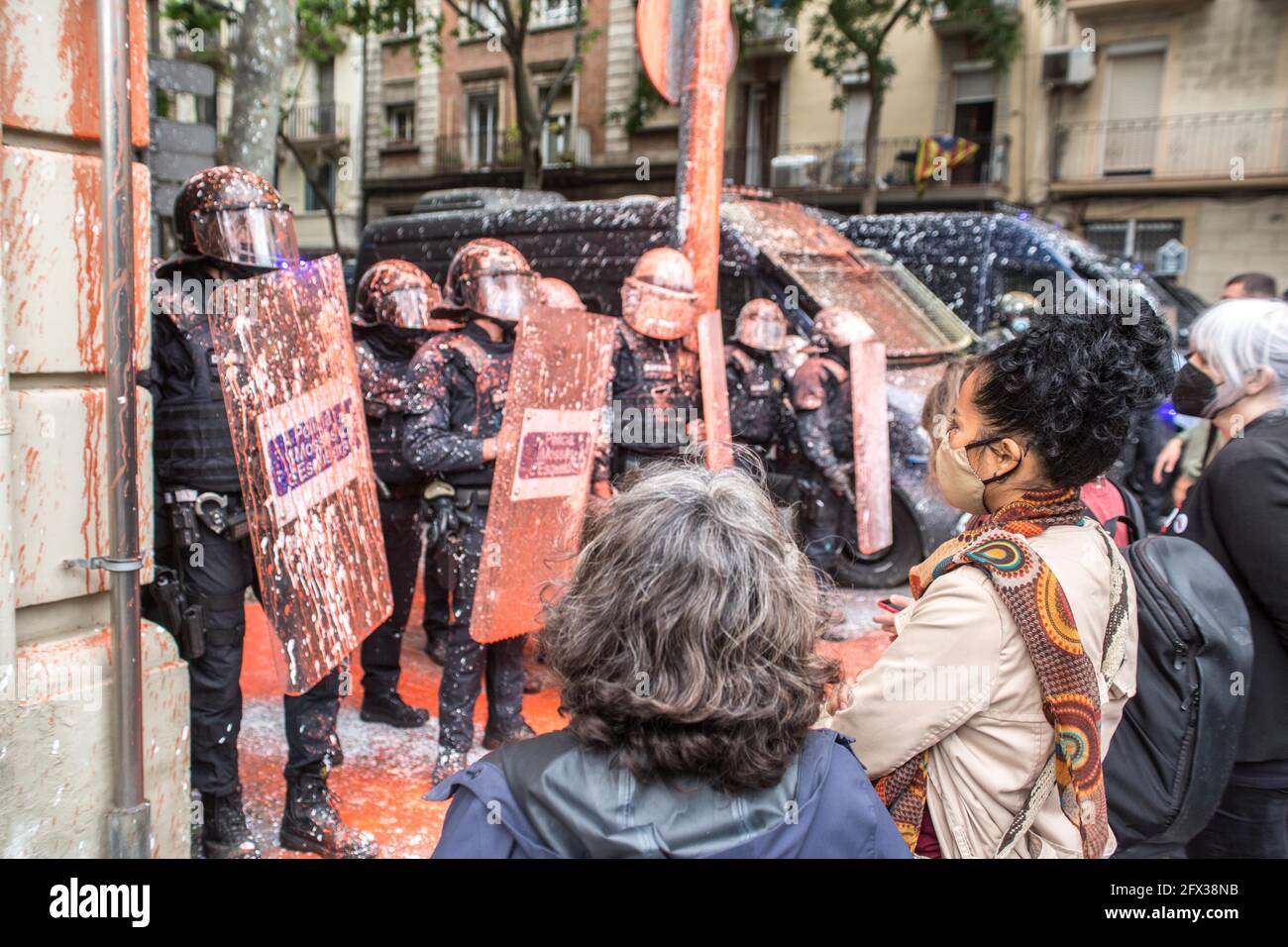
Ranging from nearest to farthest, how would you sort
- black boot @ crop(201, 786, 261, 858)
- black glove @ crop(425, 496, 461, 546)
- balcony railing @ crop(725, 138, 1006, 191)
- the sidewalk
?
1. black boot @ crop(201, 786, 261, 858)
2. the sidewalk
3. black glove @ crop(425, 496, 461, 546)
4. balcony railing @ crop(725, 138, 1006, 191)

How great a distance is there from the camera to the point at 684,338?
15.5ft

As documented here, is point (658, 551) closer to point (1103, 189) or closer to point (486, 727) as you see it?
point (486, 727)

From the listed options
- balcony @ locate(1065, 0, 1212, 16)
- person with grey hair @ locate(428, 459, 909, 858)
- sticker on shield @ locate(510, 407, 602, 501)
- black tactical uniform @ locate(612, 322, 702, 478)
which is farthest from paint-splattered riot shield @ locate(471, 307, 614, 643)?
balcony @ locate(1065, 0, 1212, 16)

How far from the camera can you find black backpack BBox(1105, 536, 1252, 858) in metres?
2.02

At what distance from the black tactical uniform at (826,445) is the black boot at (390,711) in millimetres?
2343

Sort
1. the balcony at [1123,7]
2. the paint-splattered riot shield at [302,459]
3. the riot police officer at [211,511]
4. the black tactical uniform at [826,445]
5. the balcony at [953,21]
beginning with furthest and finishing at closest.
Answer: the balcony at [953,21]
the balcony at [1123,7]
the black tactical uniform at [826,445]
the riot police officer at [211,511]
the paint-splattered riot shield at [302,459]

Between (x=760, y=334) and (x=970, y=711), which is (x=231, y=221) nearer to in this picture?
(x=970, y=711)

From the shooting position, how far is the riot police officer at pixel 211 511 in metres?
2.95

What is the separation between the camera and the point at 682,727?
1.20 metres

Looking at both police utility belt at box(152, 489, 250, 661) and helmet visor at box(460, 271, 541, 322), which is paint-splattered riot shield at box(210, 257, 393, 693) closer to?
police utility belt at box(152, 489, 250, 661)

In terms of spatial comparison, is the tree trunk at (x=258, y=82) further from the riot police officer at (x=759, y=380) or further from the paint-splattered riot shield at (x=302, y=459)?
the paint-splattered riot shield at (x=302, y=459)

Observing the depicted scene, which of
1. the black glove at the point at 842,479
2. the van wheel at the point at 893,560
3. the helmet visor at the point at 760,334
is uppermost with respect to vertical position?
the helmet visor at the point at 760,334

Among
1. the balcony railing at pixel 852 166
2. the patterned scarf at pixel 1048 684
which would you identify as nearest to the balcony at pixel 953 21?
the balcony railing at pixel 852 166

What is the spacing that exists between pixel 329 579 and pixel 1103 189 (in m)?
19.3
